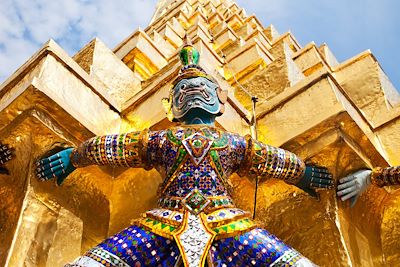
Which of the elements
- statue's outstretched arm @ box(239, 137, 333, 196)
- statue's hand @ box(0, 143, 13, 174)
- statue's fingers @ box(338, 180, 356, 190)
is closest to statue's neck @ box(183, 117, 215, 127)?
statue's outstretched arm @ box(239, 137, 333, 196)

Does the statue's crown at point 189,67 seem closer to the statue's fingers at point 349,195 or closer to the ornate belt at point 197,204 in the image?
the ornate belt at point 197,204

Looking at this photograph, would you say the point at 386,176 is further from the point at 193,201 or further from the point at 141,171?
the point at 141,171

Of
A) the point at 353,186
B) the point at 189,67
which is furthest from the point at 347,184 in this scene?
the point at 189,67

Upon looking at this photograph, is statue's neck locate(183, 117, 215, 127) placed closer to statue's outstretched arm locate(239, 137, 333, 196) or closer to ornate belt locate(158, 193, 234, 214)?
statue's outstretched arm locate(239, 137, 333, 196)

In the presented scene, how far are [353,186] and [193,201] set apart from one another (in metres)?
1.13

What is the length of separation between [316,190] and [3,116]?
205 cm

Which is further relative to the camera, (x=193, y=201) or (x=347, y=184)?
(x=347, y=184)

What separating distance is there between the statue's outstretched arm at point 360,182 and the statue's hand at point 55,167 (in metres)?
1.67

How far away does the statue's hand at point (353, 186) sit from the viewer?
330 centimetres

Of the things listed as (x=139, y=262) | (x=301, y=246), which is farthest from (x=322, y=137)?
(x=139, y=262)

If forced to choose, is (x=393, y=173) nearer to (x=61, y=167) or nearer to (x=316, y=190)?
(x=316, y=190)

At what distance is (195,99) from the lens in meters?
3.17

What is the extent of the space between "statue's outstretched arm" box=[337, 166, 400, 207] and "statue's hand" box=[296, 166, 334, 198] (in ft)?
0.30

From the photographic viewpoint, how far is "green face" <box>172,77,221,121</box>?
3166mm
